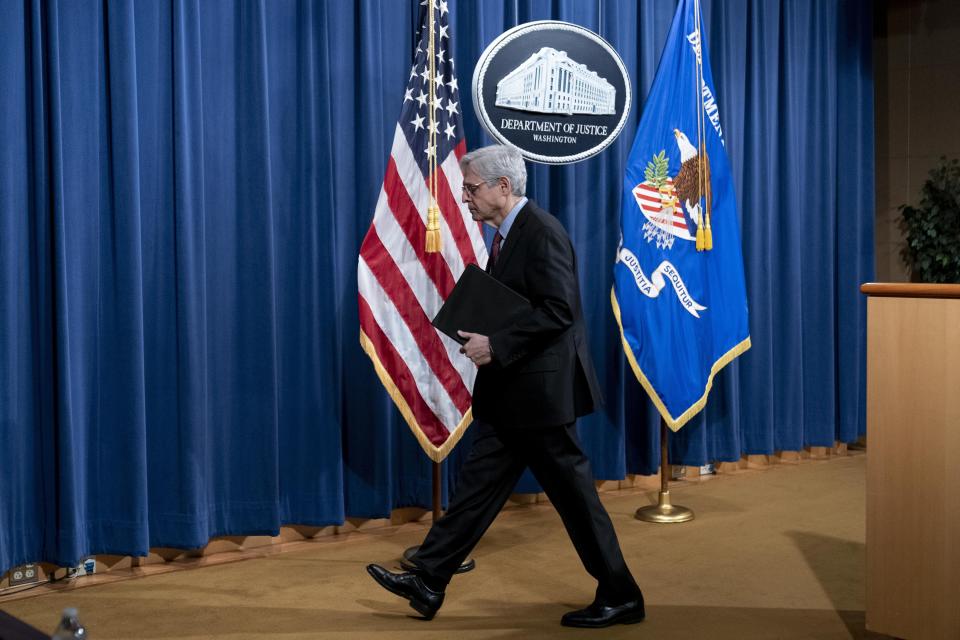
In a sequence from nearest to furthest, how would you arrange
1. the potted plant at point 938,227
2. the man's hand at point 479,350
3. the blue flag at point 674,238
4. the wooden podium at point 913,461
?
the wooden podium at point 913,461
the man's hand at point 479,350
the blue flag at point 674,238
the potted plant at point 938,227

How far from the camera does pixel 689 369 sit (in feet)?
15.6

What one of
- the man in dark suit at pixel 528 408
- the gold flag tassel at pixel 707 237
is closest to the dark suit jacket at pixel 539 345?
the man in dark suit at pixel 528 408

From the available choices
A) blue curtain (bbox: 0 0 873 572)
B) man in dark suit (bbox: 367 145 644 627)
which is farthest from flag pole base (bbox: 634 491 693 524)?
man in dark suit (bbox: 367 145 644 627)

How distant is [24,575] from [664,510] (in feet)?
8.58

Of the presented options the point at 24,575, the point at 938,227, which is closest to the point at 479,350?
the point at 24,575

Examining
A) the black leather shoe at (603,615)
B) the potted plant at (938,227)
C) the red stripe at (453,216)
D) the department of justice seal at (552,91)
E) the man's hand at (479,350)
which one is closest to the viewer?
the man's hand at (479,350)

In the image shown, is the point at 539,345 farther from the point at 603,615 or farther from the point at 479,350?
the point at 603,615

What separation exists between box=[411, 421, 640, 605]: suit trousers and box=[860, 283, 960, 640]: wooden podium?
29.1 inches

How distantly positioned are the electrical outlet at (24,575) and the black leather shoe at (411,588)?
4.22ft

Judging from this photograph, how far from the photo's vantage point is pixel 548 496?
3154 mm

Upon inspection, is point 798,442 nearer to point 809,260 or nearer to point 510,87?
point 809,260

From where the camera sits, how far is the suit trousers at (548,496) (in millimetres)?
3102

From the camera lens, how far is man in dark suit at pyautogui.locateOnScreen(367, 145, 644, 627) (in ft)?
10.1

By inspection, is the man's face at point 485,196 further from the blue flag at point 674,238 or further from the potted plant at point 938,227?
the potted plant at point 938,227
